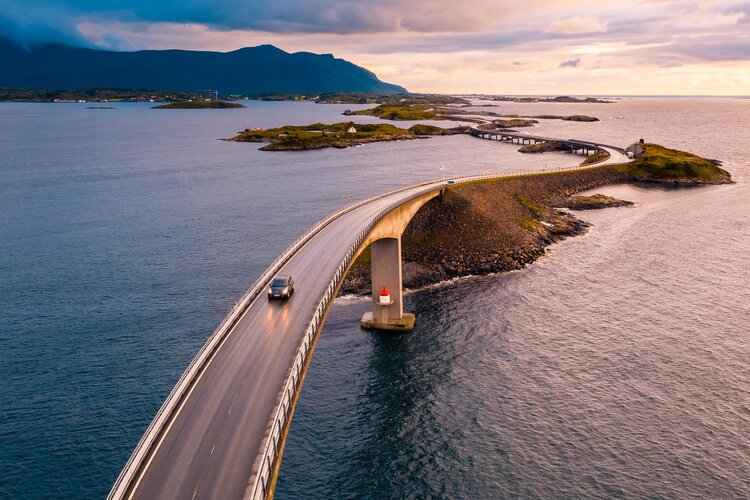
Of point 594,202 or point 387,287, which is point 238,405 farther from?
point 594,202

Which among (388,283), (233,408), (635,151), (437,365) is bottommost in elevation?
(437,365)

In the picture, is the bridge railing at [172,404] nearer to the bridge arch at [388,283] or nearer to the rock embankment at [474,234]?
the bridge arch at [388,283]

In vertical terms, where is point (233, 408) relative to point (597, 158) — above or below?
below

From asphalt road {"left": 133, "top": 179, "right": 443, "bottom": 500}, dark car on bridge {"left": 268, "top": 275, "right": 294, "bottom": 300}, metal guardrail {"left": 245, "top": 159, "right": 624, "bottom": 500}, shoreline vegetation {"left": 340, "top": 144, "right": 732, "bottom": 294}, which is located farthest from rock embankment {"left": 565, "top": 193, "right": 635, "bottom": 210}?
dark car on bridge {"left": 268, "top": 275, "right": 294, "bottom": 300}

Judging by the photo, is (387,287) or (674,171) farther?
(674,171)

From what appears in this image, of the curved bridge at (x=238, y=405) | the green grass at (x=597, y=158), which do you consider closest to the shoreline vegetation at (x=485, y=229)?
the curved bridge at (x=238, y=405)

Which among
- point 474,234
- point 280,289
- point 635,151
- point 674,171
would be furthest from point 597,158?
point 280,289

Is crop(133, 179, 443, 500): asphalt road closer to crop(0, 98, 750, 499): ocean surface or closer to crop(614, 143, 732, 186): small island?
crop(0, 98, 750, 499): ocean surface
